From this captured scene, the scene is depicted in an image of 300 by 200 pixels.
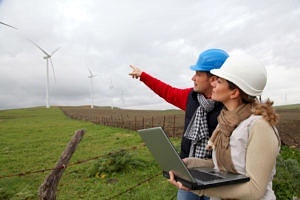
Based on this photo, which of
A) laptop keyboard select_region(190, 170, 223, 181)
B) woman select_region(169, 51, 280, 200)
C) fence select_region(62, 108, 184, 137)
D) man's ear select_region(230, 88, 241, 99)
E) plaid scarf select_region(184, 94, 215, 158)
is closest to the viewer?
woman select_region(169, 51, 280, 200)

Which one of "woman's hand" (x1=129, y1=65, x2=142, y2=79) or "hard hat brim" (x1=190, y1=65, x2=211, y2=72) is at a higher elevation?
"woman's hand" (x1=129, y1=65, x2=142, y2=79)

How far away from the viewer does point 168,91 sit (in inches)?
102

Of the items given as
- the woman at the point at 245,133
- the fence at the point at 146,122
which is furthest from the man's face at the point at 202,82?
the fence at the point at 146,122

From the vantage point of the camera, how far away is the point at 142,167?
7.61 metres

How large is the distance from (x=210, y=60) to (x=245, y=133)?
91 centimetres

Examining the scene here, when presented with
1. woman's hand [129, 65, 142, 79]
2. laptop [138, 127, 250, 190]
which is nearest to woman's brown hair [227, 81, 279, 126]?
laptop [138, 127, 250, 190]

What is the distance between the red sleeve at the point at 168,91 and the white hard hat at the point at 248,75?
1.00m

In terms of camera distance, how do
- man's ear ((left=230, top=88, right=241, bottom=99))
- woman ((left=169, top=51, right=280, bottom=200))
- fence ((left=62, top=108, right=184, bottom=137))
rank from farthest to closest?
fence ((left=62, top=108, right=184, bottom=137)) → man's ear ((left=230, top=88, right=241, bottom=99)) → woman ((left=169, top=51, right=280, bottom=200))

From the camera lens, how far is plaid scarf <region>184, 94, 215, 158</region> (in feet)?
6.55

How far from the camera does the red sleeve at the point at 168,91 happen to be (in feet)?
8.20

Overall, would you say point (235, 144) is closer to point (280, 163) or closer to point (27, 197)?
point (280, 163)

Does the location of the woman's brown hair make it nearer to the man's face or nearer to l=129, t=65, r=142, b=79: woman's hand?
the man's face

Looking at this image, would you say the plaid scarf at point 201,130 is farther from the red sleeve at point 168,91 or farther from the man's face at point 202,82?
the red sleeve at point 168,91

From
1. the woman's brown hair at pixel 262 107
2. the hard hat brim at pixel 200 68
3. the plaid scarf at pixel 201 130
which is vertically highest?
the hard hat brim at pixel 200 68
